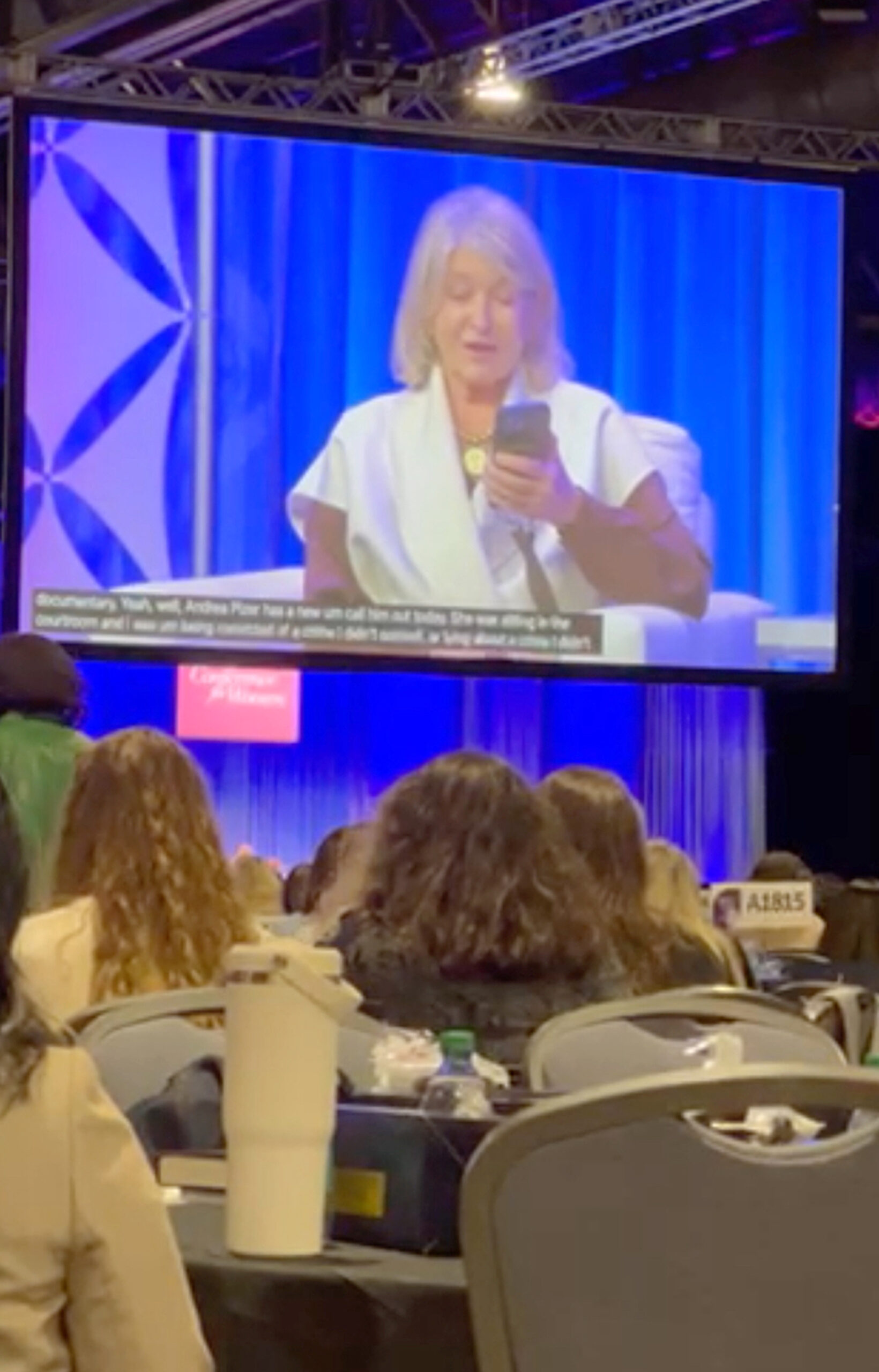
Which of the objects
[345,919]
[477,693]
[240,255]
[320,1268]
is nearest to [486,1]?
[240,255]

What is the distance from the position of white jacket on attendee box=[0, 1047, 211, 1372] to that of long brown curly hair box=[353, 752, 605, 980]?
210cm

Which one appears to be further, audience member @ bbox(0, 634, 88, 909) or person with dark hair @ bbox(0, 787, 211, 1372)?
audience member @ bbox(0, 634, 88, 909)

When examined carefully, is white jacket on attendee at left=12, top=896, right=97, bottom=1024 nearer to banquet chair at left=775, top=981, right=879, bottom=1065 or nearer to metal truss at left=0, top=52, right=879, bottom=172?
banquet chair at left=775, top=981, right=879, bottom=1065

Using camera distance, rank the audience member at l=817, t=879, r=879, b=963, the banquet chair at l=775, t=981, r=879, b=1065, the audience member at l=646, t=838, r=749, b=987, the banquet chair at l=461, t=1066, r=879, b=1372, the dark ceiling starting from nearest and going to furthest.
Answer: the banquet chair at l=461, t=1066, r=879, b=1372, the banquet chair at l=775, t=981, r=879, b=1065, the audience member at l=646, t=838, r=749, b=987, the audience member at l=817, t=879, r=879, b=963, the dark ceiling

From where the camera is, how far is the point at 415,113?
11.1 meters

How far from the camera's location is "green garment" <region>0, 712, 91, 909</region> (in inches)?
191

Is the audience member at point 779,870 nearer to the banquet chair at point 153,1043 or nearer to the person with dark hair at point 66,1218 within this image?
the banquet chair at point 153,1043

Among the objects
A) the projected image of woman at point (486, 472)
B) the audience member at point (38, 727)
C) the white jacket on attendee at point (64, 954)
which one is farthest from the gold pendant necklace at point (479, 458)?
the white jacket on attendee at point (64, 954)

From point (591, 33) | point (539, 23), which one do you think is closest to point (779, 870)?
point (591, 33)

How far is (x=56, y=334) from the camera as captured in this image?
9398 millimetres

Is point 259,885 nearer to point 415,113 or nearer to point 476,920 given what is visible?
point 476,920

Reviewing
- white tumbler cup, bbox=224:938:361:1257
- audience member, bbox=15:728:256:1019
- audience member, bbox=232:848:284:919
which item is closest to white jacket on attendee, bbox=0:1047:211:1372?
white tumbler cup, bbox=224:938:361:1257

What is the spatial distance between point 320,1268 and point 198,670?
29.7ft

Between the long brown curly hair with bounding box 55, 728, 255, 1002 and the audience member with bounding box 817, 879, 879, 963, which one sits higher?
the long brown curly hair with bounding box 55, 728, 255, 1002
